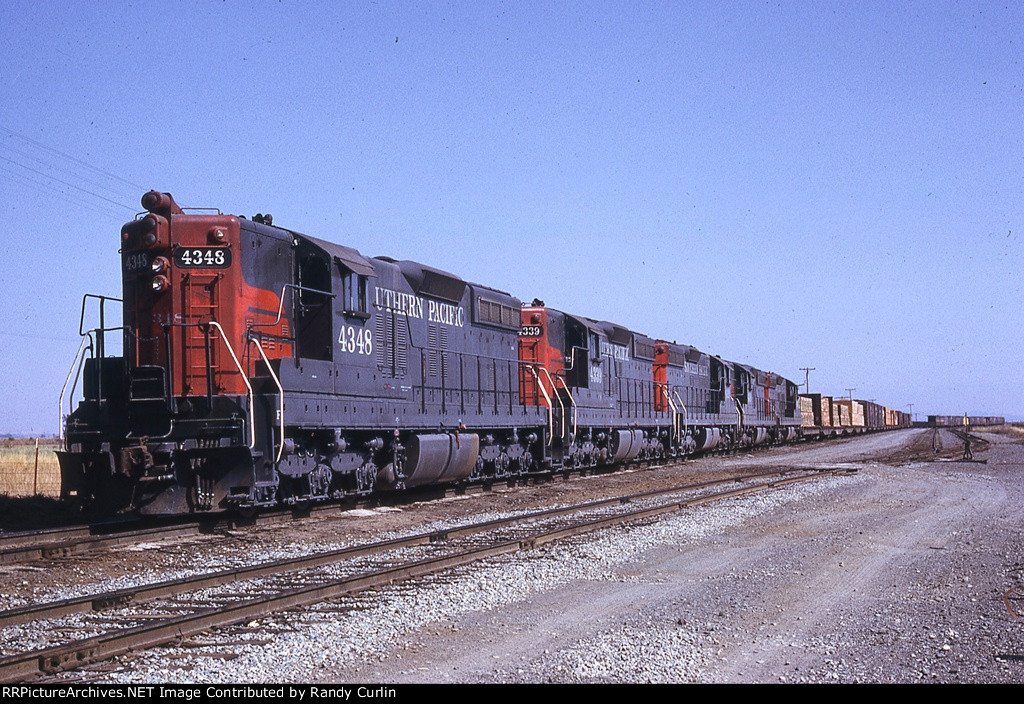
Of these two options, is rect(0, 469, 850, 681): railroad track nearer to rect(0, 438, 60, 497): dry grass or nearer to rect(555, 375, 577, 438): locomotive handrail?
rect(555, 375, 577, 438): locomotive handrail

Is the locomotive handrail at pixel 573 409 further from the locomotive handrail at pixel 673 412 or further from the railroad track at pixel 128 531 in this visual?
the locomotive handrail at pixel 673 412

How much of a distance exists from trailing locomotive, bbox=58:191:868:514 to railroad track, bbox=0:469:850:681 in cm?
250

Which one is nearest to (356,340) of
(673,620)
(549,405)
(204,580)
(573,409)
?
(204,580)

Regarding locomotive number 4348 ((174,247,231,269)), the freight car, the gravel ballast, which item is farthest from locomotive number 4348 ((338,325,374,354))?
A: the freight car

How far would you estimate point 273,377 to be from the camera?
11.5 meters

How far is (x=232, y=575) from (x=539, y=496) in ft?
30.9

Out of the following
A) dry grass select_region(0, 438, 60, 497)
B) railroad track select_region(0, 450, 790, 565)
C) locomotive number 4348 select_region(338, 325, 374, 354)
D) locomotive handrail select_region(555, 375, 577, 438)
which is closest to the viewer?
railroad track select_region(0, 450, 790, 565)

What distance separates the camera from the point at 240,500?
11.3 m

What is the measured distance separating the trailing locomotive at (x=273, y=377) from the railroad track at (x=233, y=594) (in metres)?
2.50

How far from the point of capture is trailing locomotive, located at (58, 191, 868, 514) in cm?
1127

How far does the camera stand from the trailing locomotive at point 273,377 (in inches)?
444

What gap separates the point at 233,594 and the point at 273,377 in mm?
4222

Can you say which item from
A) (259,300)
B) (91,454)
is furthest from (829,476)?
(91,454)

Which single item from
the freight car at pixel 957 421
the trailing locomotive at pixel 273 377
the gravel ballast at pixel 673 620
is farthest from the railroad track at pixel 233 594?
the freight car at pixel 957 421
